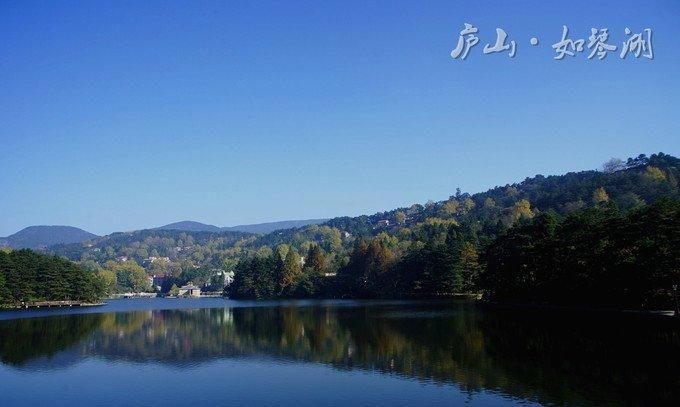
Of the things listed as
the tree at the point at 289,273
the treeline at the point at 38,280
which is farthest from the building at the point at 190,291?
the treeline at the point at 38,280

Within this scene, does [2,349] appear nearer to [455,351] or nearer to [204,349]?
Result: [204,349]

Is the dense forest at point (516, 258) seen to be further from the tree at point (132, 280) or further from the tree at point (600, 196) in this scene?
the tree at point (132, 280)

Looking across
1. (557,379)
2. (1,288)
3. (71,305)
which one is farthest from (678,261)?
(71,305)

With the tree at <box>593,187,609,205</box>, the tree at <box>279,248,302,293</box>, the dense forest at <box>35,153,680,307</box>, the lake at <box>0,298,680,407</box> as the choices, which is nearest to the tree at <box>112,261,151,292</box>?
the dense forest at <box>35,153,680,307</box>

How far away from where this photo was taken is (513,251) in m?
56.5

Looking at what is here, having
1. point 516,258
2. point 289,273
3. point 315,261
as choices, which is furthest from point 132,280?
point 516,258

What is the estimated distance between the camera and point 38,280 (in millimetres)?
75062

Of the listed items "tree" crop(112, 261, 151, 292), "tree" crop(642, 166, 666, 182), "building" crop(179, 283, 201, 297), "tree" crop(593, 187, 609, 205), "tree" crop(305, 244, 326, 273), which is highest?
"tree" crop(642, 166, 666, 182)

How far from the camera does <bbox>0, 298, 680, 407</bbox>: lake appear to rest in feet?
63.3

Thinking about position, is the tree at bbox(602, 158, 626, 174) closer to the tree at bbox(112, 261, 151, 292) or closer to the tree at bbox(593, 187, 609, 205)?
the tree at bbox(593, 187, 609, 205)

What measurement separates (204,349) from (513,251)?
34.5 m

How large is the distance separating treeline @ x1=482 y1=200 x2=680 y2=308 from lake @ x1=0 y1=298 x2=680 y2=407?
2.68m

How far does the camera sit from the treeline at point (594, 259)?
36000 mm

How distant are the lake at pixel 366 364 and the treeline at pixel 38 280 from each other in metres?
32.9
